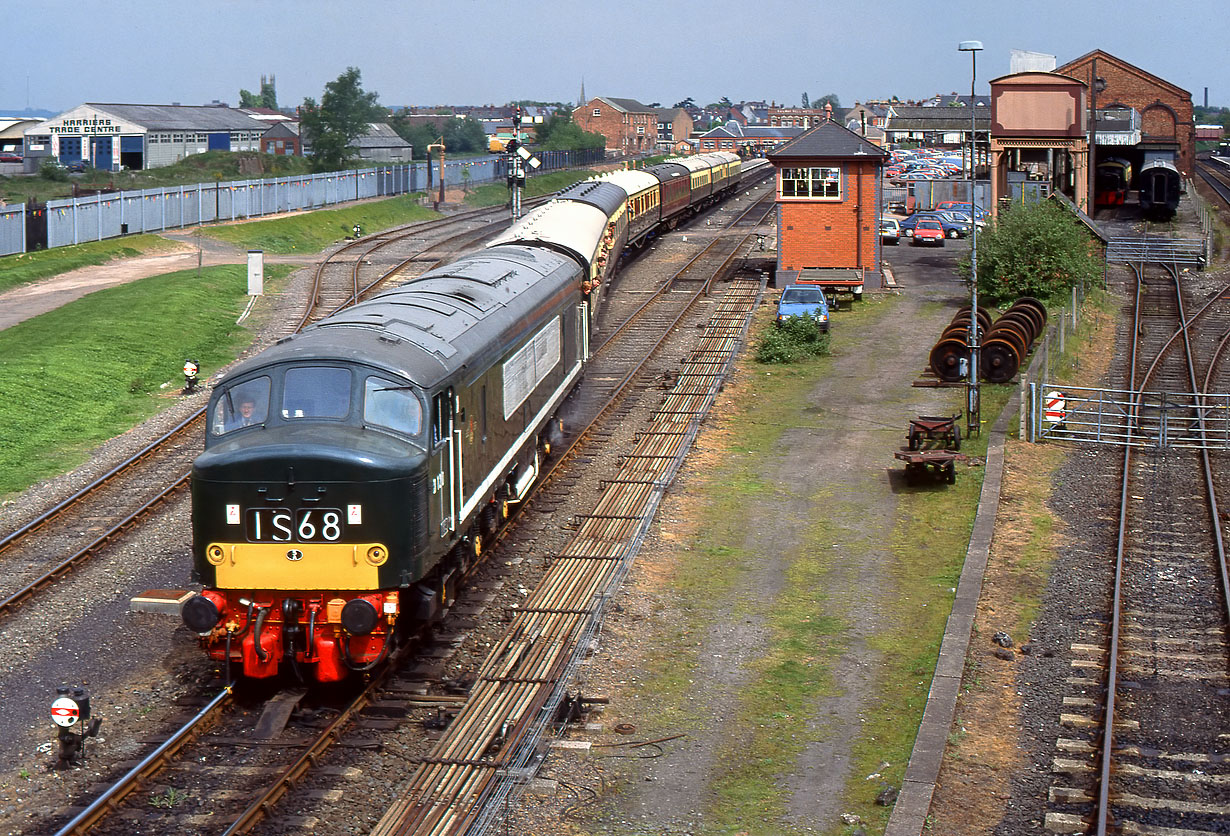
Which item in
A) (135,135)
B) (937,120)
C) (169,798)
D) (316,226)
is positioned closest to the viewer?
(169,798)

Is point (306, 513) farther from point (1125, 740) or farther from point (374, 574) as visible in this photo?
point (1125, 740)

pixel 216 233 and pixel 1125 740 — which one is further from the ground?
pixel 216 233

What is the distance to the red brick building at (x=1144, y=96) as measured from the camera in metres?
87.1

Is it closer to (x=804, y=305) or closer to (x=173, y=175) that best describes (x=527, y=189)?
(x=173, y=175)

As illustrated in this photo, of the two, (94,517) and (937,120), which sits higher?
(937,120)

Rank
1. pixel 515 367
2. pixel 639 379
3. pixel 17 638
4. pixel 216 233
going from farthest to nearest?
pixel 216 233 < pixel 639 379 < pixel 515 367 < pixel 17 638

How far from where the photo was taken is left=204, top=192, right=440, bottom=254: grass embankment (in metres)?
54.0

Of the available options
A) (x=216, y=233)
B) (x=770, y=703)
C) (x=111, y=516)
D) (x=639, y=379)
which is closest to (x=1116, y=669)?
(x=770, y=703)

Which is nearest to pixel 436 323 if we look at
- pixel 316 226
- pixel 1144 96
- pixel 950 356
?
pixel 950 356

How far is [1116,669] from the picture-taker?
583 inches

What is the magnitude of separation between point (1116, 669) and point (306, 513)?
8852mm

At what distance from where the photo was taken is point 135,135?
97125 mm

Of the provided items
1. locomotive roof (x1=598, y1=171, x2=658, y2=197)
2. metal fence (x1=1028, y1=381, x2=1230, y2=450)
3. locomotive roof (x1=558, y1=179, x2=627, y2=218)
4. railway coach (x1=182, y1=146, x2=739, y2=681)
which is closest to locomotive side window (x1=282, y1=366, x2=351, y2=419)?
railway coach (x1=182, y1=146, x2=739, y2=681)

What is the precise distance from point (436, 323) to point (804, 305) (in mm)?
20913
